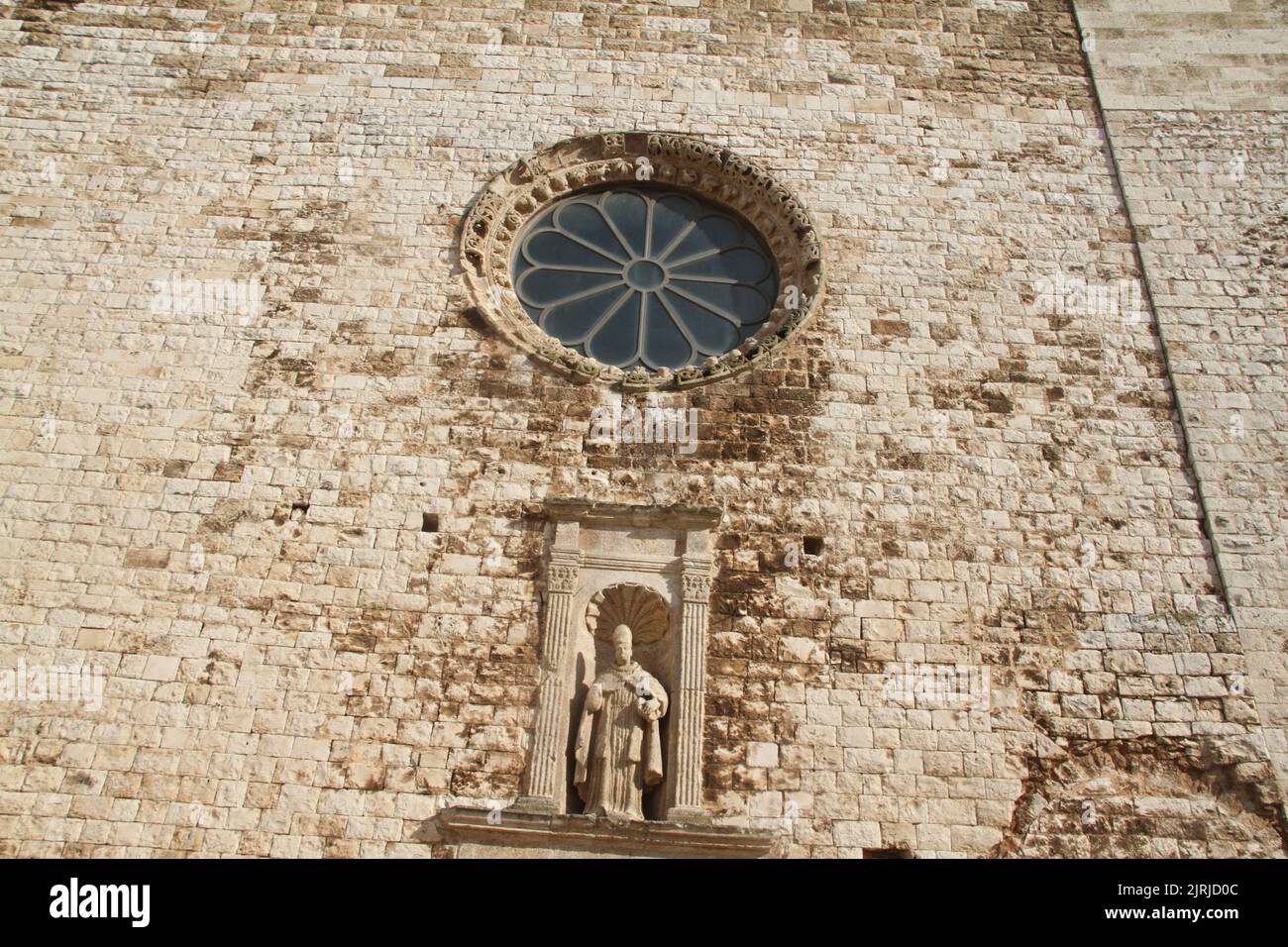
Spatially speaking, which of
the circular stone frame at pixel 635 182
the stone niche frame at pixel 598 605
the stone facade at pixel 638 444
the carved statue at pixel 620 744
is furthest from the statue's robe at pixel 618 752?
the circular stone frame at pixel 635 182

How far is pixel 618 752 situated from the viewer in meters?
6.27

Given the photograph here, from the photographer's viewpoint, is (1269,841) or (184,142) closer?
(1269,841)

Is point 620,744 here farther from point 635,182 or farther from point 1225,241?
point 1225,241

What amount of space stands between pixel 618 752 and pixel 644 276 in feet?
11.7

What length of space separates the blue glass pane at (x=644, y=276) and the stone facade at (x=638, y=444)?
0.52m

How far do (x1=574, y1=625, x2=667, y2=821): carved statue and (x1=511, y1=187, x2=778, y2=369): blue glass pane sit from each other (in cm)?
241

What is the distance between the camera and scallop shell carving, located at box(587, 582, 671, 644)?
679 centimetres

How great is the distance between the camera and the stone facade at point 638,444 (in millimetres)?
6309

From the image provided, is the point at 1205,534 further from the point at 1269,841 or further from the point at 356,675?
the point at 356,675

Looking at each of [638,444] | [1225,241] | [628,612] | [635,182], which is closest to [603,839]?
[628,612]

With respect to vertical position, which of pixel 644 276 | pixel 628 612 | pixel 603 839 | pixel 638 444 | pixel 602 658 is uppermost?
pixel 644 276

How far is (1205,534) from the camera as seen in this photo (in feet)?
23.5

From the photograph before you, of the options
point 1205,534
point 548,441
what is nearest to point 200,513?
point 548,441

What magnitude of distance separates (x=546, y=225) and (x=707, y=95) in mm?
1596
